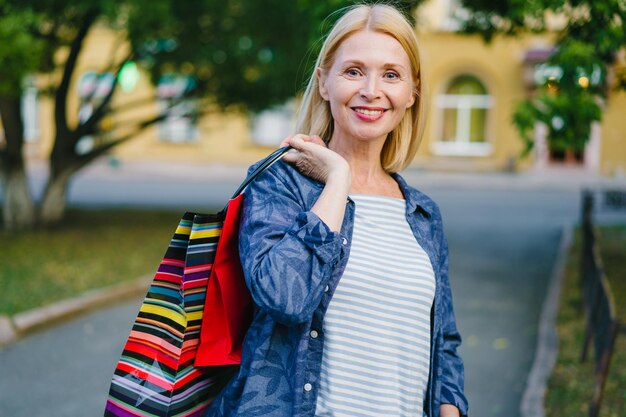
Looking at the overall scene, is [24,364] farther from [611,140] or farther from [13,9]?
[611,140]

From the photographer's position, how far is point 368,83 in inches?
80.9

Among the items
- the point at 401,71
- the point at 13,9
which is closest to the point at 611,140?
the point at 13,9

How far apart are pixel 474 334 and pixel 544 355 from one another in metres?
1.08

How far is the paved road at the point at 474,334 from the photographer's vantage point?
5336mm

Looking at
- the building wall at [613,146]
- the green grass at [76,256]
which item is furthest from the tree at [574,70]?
the building wall at [613,146]

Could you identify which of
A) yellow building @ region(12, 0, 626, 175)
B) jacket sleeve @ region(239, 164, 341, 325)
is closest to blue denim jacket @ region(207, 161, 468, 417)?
jacket sleeve @ region(239, 164, 341, 325)

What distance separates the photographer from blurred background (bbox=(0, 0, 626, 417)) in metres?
5.49

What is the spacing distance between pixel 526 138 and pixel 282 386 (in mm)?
4359

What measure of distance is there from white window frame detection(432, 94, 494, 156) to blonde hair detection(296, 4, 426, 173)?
27635 millimetres

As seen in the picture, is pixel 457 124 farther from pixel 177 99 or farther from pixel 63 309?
pixel 63 309

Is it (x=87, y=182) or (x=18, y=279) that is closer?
(x=18, y=279)

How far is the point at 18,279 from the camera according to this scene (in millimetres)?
8445

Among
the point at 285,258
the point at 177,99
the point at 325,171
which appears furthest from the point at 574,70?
the point at 177,99

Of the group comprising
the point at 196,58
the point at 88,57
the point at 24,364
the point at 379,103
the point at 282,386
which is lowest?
the point at 24,364
